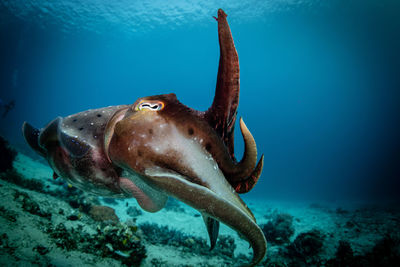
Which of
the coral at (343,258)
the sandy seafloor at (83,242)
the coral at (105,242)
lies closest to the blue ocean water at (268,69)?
the sandy seafloor at (83,242)

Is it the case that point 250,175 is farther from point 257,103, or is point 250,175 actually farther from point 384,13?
point 257,103

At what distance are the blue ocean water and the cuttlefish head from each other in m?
10.7

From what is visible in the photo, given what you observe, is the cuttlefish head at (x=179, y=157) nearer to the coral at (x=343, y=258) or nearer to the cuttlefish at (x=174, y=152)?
the cuttlefish at (x=174, y=152)

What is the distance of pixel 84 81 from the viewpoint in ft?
371

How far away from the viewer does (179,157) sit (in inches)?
35.2

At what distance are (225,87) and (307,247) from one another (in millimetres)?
8073

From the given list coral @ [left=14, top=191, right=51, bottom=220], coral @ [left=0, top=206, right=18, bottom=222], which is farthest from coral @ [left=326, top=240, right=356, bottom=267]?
coral @ [left=0, top=206, right=18, bottom=222]

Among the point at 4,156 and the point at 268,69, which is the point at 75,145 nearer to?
the point at 4,156

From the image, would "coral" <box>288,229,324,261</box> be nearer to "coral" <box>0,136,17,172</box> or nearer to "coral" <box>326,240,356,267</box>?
"coral" <box>326,240,356,267</box>

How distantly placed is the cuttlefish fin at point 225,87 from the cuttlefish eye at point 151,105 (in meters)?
0.28

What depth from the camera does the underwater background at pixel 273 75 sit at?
32531 mm

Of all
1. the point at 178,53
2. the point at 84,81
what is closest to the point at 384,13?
the point at 178,53

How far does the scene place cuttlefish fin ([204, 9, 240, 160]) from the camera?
888 millimetres

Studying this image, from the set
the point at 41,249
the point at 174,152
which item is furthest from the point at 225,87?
the point at 41,249
